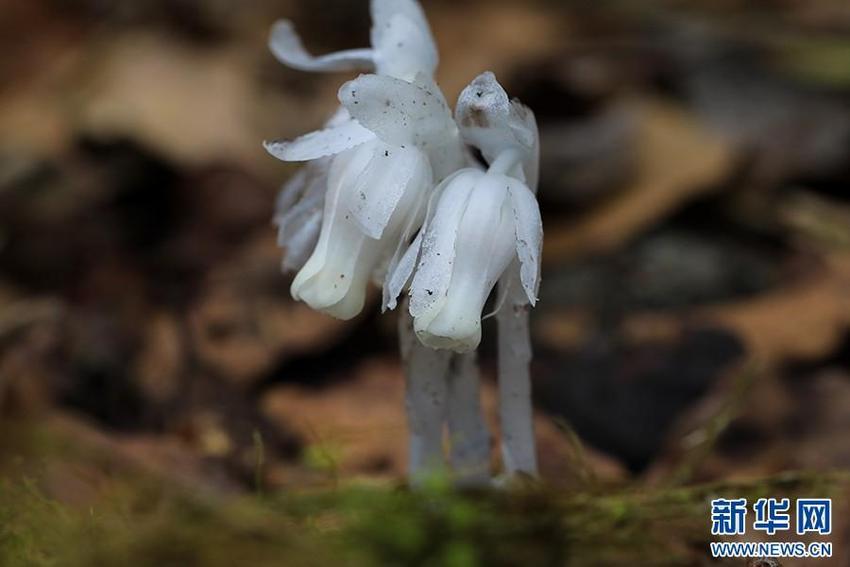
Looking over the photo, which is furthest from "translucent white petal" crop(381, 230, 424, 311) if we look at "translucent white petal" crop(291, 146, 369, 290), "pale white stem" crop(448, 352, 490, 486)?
"pale white stem" crop(448, 352, 490, 486)

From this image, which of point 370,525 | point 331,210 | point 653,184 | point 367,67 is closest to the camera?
point 331,210

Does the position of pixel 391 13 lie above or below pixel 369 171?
above

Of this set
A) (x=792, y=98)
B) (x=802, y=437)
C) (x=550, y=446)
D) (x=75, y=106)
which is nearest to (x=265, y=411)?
(x=550, y=446)

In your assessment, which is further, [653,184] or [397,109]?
[653,184]

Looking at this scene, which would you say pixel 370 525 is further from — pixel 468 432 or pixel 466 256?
pixel 466 256

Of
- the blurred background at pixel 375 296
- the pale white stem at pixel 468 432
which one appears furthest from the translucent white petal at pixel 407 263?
the blurred background at pixel 375 296

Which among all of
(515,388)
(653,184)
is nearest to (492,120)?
(515,388)

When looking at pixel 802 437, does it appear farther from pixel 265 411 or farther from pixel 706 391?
pixel 265 411
